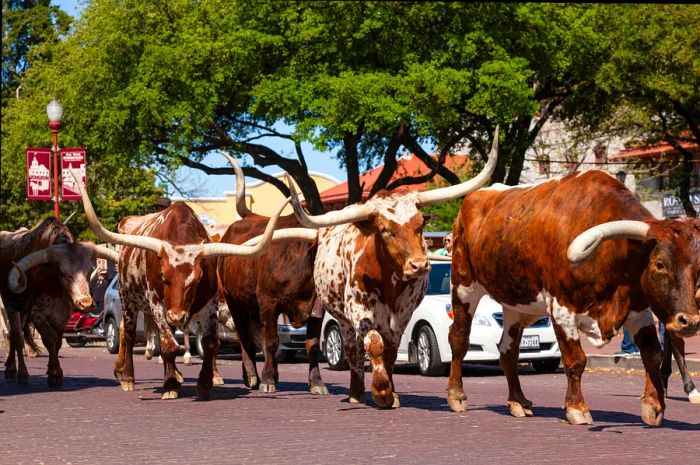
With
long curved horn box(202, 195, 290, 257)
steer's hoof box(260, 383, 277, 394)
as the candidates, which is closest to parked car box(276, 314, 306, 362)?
steer's hoof box(260, 383, 277, 394)

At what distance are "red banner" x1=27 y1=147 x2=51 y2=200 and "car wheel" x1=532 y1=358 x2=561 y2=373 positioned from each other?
15.1m

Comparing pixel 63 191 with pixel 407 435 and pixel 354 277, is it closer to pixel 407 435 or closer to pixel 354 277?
pixel 354 277

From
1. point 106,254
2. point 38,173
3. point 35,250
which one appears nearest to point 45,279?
point 35,250

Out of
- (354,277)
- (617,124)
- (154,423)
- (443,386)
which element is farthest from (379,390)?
(617,124)

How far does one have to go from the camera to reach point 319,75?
1427 inches

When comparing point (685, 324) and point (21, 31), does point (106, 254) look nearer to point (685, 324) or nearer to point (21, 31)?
point (685, 324)

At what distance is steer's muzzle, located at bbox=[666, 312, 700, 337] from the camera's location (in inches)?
402

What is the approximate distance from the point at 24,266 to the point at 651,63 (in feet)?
82.0

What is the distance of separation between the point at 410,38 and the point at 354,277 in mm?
23967

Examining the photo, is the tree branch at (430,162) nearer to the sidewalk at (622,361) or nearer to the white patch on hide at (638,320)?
the sidewalk at (622,361)

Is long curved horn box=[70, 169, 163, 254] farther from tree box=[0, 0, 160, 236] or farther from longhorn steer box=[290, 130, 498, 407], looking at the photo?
tree box=[0, 0, 160, 236]

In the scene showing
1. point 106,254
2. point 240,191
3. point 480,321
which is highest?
point 240,191

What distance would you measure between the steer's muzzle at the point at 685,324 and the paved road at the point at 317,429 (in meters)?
0.78

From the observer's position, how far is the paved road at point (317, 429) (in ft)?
30.4
